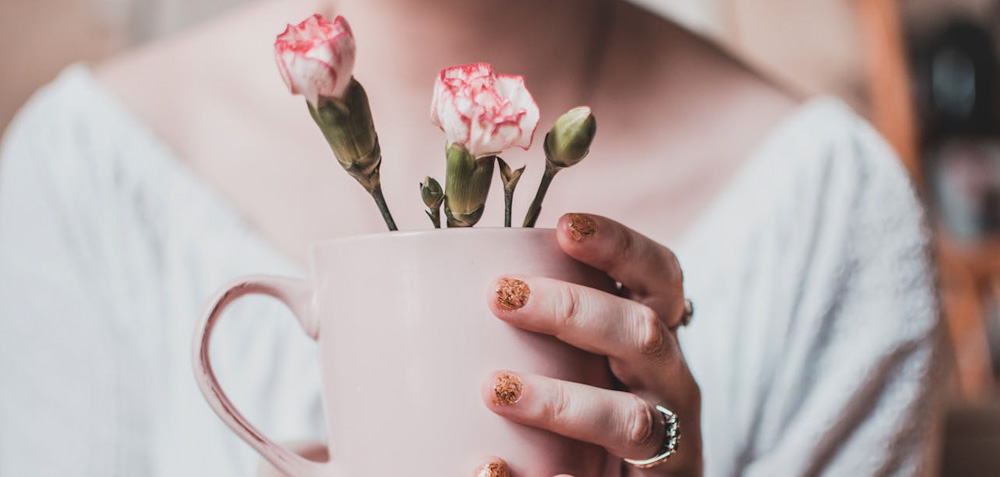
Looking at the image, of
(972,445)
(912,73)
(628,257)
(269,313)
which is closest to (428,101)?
(269,313)

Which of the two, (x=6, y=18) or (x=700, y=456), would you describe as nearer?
(x=700, y=456)

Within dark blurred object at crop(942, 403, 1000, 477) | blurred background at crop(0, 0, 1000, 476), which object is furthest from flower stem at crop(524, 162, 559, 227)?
dark blurred object at crop(942, 403, 1000, 477)

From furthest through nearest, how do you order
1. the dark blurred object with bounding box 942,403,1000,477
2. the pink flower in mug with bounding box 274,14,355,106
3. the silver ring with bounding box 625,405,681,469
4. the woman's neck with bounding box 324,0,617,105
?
1. the dark blurred object with bounding box 942,403,1000,477
2. the woman's neck with bounding box 324,0,617,105
3. the silver ring with bounding box 625,405,681,469
4. the pink flower in mug with bounding box 274,14,355,106

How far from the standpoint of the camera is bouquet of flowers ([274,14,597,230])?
285 millimetres

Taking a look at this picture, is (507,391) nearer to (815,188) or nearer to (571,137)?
(571,137)

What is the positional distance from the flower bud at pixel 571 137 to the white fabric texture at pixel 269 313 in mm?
432

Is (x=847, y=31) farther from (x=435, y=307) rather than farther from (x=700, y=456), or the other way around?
(x=435, y=307)

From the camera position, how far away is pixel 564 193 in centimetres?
71

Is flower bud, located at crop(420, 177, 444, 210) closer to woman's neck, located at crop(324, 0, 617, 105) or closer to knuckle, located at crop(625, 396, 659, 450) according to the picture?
knuckle, located at crop(625, 396, 659, 450)

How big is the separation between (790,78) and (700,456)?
1400mm

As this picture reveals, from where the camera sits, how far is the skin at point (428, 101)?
2.15 ft

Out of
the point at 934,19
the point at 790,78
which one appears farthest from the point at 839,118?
the point at 934,19

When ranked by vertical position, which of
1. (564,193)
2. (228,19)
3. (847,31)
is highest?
(847,31)

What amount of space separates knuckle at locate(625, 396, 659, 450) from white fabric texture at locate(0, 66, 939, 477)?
1.19 ft
